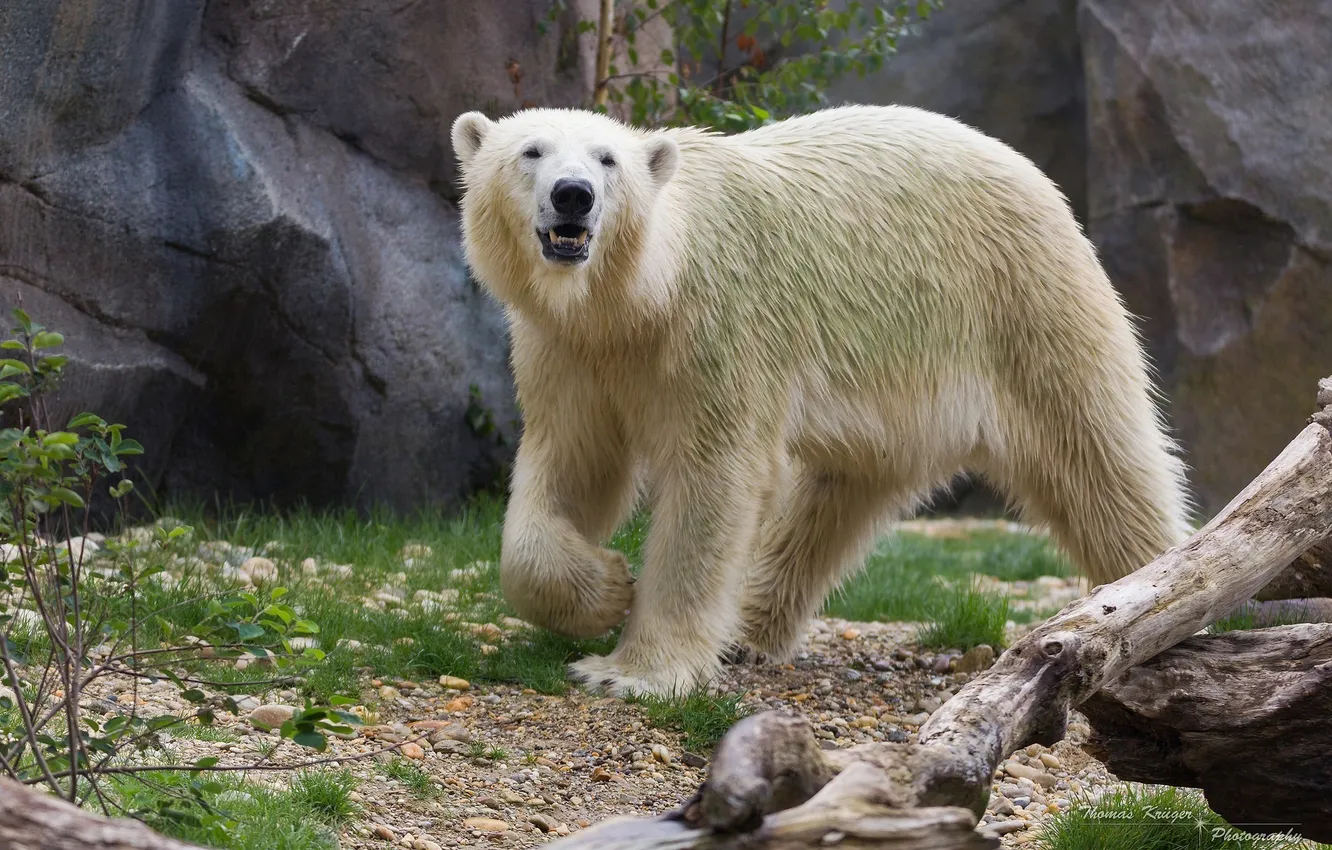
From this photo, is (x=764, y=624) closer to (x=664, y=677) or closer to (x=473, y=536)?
(x=664, y=677)

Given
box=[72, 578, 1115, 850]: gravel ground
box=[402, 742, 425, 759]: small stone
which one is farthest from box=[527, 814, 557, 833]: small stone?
box=[402, 742, 425, 759]: small stone

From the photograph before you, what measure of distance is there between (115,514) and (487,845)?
3.19 meters

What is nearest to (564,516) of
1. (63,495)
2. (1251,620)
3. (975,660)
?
(975,660)

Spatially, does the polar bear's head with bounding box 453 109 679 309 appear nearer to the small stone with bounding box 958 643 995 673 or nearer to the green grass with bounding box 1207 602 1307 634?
the small stone with bounding box 958 643 995 673

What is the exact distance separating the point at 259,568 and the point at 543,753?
179cm

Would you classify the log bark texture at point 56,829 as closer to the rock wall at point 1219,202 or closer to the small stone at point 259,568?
the small stone at point 259,568

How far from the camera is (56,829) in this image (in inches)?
71.6

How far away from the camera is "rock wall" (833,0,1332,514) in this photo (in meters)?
8.02

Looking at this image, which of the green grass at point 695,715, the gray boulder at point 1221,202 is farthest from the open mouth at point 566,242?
the gray boulder at point 1221,202

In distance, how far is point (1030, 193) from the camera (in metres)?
4.74

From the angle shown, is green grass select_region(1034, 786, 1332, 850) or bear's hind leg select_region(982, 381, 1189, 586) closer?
green grass select_region(1034, 786, 1332, 850)

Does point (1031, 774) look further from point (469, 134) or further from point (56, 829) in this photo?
point (56, 829)

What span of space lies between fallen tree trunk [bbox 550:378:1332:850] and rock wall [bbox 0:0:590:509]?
13.2 ft

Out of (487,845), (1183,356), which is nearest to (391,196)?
(487,845)
